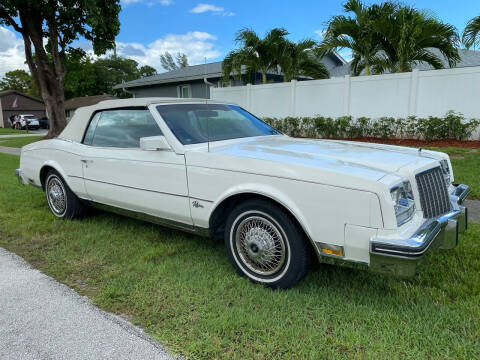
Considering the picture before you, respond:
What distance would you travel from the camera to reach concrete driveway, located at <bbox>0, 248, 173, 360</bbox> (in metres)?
2.35

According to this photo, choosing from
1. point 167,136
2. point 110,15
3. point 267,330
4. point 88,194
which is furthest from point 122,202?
point 110,15

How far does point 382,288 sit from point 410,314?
406 mm

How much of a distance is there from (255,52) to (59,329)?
13.9m

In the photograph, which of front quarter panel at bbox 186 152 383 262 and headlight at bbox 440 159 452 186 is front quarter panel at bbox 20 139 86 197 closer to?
front quarter panel at bbox 186 152 383 262

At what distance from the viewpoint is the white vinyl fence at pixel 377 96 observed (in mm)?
10789

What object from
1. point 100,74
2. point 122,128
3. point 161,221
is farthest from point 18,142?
point 100,74

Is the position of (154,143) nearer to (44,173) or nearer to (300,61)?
(44,173)

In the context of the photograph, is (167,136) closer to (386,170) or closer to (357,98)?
(386,170)

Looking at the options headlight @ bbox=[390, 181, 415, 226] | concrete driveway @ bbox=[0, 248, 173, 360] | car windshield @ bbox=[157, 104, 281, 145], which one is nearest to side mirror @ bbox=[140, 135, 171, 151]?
car windshield @ bbox=[157, 104, 281, 145]

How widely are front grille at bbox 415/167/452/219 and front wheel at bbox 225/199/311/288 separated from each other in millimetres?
930

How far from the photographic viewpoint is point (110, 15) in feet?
54.5

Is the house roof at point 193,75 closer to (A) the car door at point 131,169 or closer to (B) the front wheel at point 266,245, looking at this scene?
(A) the car door at point 131,169

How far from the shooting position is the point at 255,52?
49.2 ft

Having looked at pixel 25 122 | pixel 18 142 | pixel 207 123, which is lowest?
pixel 18 142
